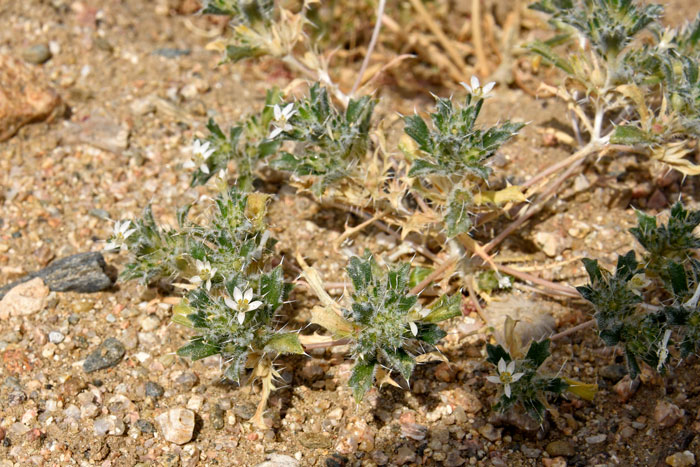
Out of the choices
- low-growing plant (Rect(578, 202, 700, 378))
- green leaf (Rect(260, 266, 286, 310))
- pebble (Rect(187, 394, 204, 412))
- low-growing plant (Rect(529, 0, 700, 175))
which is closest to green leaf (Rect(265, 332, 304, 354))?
green leaf (Rect(260, 266, 286, 310))

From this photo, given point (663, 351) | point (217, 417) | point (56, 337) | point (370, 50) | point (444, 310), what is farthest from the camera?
point (370, 50)

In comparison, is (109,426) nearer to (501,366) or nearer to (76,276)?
(76,276)

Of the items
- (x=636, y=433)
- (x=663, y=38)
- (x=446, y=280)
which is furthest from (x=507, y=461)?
(x=663, y=38)

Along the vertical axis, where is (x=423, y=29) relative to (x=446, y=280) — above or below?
above

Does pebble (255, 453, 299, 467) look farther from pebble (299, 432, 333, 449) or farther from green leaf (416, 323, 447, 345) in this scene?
green leaf (416, 323, 447, 345)

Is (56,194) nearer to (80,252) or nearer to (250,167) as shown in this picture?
(80,252)

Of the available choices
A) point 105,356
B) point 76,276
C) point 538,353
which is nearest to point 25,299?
point 76,276

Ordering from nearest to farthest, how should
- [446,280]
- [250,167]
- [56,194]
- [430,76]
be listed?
[446,280] < [250,167] < [56,194] < [430,76]
